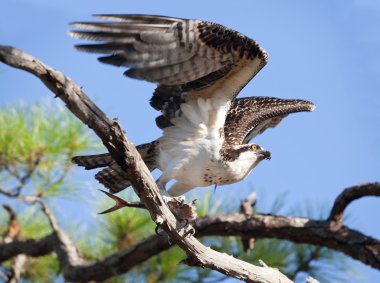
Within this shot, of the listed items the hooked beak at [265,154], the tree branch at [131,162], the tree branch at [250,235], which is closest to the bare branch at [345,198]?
the tree branch at [250,235]

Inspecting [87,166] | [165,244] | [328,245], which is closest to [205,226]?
[165,244]

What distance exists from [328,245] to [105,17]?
11.2ft

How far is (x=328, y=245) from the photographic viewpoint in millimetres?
7617

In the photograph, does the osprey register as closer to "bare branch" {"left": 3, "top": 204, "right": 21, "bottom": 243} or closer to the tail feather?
the tail feather

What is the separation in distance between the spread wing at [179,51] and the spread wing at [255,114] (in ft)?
2.48

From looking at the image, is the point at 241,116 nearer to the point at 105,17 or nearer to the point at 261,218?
the point at 261,218

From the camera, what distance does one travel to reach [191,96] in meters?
6.27

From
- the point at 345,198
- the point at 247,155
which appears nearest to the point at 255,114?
the point at 247,155

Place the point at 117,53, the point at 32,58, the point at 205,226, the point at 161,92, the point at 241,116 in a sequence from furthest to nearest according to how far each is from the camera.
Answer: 1. the point at 205,226
2. the point at 241,116
3. the point at 161,92
4. the point at 117,53
5. the point at 32,58

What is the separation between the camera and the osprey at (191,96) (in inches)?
204

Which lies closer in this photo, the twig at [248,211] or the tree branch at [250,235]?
the tree branch at [250,235]

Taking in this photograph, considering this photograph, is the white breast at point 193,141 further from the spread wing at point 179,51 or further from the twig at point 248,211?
the twig at point 248,211

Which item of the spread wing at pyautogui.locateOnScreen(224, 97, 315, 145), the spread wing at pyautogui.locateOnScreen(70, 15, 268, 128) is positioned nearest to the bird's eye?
the spread wing at pyautogui.locateOnScreen(224, 97, 315, 145)

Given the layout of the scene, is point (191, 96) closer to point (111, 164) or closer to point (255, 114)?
point (111, 164)
